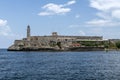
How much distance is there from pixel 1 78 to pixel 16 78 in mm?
2428

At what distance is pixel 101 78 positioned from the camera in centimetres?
5225

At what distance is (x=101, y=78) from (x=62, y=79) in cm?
→ 616

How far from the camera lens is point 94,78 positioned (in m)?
52.3

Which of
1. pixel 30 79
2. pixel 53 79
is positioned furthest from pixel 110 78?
pixel 30 79

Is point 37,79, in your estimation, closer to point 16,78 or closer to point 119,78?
point 16,78

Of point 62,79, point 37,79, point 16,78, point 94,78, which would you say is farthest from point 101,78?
point 16,78

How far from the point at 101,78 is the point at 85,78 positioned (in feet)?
8.22

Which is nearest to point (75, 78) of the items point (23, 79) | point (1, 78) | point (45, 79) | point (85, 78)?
point (85, 78)

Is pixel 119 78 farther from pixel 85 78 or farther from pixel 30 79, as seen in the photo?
pixel 30 79

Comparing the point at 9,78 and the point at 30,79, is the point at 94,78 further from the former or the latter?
the point at 9,78

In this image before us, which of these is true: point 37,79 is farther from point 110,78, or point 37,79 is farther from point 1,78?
point 110,78

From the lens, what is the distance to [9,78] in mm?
53469

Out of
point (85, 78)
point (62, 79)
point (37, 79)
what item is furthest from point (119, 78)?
point (37, 79)

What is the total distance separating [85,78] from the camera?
5266cm
